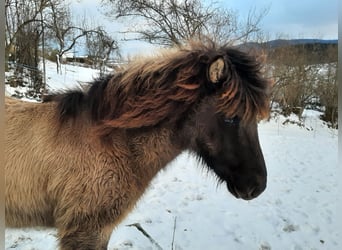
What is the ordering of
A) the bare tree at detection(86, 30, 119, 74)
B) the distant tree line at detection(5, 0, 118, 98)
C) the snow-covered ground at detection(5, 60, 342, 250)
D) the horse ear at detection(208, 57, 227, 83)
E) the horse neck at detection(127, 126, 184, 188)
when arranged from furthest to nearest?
the bare tree at detection(86, 30, 119, 74) < the distant tree line at detection(5, 0, 118, 98) < the snow-covered ground at detection(5, 60, 342, 250) < the horse neck at detection(127, 126, 184, 188) < the horse ear at detection(208, 57, 227, 83)

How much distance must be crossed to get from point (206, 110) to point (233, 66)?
335mm

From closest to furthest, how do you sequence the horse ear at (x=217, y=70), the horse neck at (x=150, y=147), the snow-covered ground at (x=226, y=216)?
the horse ear at (x=217, y=70), the horse neck at (x=150, y=147), the snow-covered ground at (x=226, y=216)

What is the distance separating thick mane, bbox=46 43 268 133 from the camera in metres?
2.11

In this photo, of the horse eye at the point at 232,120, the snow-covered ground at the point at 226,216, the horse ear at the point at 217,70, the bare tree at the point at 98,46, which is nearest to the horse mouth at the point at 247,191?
the snow-covered ground at the point at 226,216

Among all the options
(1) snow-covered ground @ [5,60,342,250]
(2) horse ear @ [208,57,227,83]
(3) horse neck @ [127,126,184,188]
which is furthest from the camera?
(1) snow-covered ground @ [5,60,342,250]

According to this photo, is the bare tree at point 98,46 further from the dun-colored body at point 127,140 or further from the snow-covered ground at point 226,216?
the dun-colored body at point 127,140

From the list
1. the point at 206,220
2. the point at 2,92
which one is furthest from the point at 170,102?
the point at 206,220

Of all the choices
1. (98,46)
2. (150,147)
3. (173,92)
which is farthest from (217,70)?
(98,46)

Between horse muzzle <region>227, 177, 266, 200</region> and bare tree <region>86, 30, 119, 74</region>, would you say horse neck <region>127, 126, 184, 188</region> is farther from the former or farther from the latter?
bare tree <region>86, 30, 119, 74</region>

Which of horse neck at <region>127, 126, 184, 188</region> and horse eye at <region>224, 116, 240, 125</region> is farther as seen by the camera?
horse neck at <region>127, 126, 184, 188</region>

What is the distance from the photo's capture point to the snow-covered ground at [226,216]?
12.5ft

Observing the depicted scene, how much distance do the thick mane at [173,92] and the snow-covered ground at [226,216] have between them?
1.76 feet

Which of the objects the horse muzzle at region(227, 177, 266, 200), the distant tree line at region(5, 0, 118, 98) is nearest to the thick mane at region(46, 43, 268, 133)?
the horse muzzle at region(227, 177, 266, 200)

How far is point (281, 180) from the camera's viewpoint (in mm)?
6809
